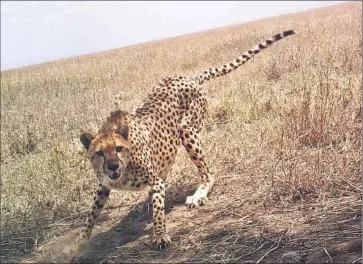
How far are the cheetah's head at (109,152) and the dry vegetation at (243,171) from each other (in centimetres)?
53

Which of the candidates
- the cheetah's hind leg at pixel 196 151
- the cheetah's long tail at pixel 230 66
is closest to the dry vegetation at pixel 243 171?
the cheetah's hind leg at pixel 196 151

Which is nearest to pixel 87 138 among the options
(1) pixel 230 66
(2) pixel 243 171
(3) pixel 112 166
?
(3) pixel 112 166

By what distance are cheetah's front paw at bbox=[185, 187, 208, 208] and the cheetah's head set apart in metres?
0.80

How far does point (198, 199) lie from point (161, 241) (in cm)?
80

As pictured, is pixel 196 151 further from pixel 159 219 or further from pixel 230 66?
pixel 159 219

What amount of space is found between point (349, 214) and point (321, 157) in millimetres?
900

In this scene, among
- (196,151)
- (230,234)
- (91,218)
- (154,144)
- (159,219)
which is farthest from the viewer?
(196,151)

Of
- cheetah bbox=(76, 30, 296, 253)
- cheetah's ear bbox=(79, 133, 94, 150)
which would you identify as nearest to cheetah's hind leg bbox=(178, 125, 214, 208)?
cheetah bbox=(76, 30, 296, 253)

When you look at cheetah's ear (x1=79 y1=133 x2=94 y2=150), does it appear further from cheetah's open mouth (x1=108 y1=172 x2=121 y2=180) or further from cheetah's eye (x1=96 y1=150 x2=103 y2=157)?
cheetah's open mouth (x1=108 y1=172 x2=121 y2=180)

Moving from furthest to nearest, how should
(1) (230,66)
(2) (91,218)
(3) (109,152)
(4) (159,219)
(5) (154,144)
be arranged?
(1) (230,66) → (5) (154,144) → (2) (91,218) → (4) (159,219) → (3) (109,152)

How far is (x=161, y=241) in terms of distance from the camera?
3.07m

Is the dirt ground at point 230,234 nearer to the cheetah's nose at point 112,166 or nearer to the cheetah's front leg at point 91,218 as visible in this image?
the cheetah's front leg at point 91,218

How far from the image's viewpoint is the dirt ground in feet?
8.48

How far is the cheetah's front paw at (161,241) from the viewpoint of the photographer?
306 cm
